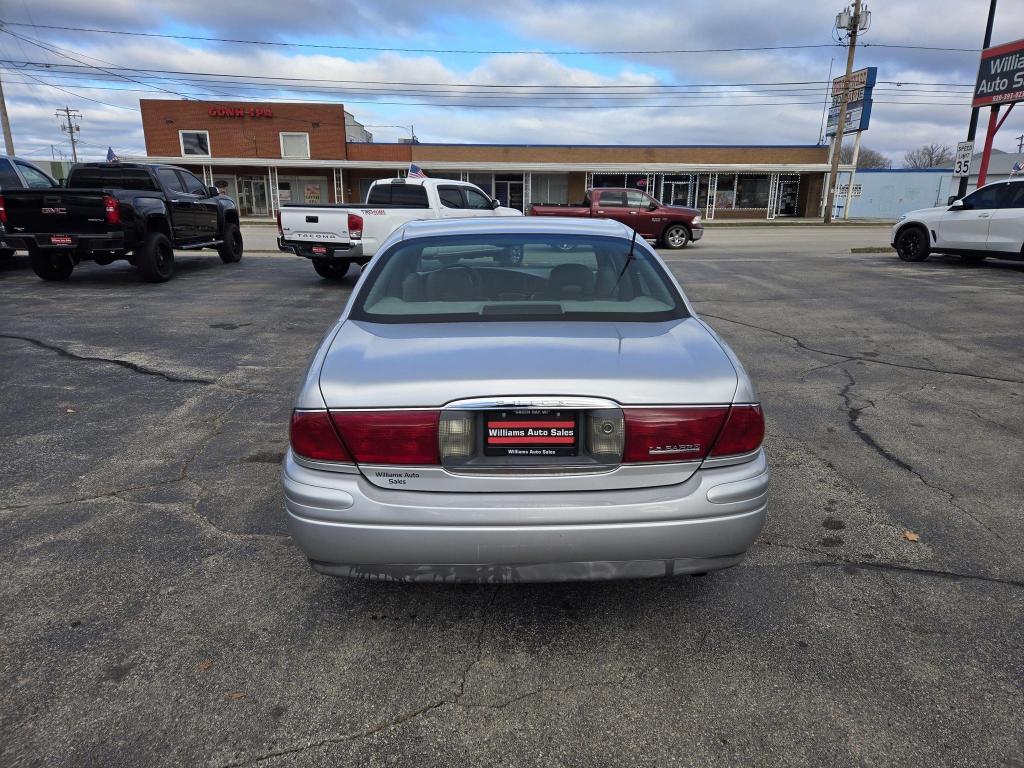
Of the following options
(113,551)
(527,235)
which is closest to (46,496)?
(113,551)

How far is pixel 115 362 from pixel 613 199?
1774 centimetres

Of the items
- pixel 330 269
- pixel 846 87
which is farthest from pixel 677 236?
pixel 846 87

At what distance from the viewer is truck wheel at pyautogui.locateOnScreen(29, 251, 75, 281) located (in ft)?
40.6

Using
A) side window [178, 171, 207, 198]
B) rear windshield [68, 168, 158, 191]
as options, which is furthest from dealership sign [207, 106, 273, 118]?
rear windshield [68, 168, 158, 191]

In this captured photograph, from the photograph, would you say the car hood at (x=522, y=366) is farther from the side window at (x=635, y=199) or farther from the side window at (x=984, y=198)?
the side window at (x=635, y=199)

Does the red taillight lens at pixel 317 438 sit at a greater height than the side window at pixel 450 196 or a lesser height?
lesser

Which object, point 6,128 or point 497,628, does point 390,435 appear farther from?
point 6,128

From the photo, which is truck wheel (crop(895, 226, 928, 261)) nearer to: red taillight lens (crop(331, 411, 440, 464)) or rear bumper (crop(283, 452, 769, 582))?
rear bumper (crop(283, 452, 769, 582))

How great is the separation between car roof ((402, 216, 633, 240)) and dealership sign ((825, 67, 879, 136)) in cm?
4074

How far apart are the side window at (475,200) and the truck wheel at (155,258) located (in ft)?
19.2

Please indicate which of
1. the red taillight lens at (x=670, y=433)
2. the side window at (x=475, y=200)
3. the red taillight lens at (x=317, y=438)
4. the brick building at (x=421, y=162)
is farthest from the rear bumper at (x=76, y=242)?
the brick building at (x=421, y=162)

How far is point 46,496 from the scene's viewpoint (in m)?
4.05

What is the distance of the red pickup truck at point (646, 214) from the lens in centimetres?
2178

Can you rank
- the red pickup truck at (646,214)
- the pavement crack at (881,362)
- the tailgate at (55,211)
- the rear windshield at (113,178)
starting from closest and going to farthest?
the pavement crack at (881,362) < the tailgate at (55,211) < the rear windshield at (113,178) < the red pickup truck at (646,214)
